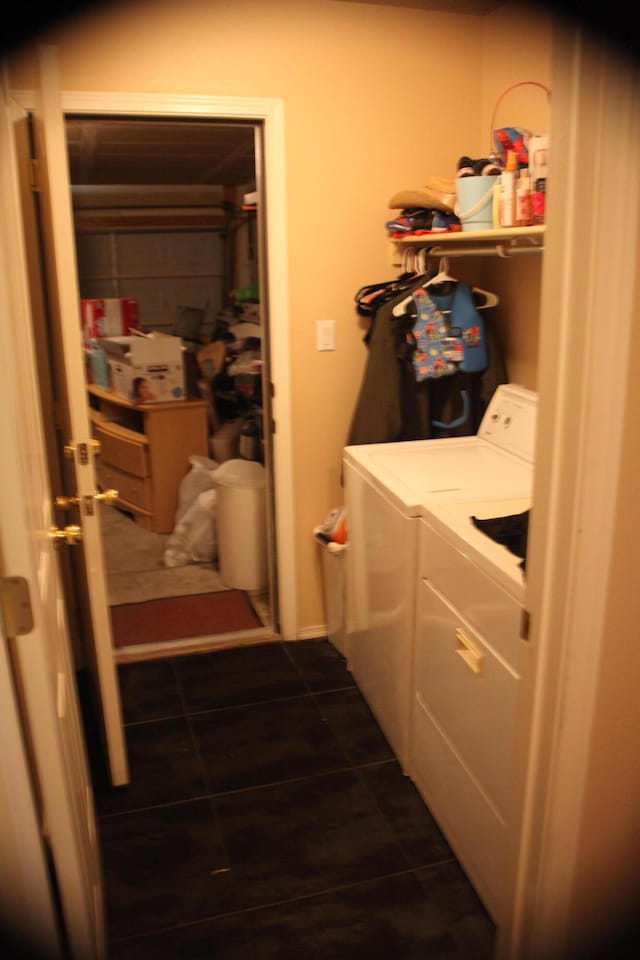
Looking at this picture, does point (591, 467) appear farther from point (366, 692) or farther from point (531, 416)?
point (366, 692)

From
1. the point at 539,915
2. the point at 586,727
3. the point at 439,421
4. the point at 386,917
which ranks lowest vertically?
the point at 386,917

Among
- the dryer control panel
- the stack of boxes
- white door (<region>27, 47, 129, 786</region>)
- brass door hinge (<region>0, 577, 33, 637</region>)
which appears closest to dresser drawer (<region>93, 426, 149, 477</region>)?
the stack of boxes

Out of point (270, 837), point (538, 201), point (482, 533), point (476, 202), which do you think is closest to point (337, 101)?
point (476, 202)

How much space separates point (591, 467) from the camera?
1051mm

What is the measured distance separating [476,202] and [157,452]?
243 centimetres

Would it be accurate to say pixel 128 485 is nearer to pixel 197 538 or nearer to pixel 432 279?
pixel 197 538

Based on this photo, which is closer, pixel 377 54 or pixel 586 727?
pixel 586 727

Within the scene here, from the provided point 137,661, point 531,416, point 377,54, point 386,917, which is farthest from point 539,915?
point 377,54

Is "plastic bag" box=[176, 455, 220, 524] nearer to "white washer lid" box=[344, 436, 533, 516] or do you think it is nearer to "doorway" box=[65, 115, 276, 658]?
"doorway" box=[65, 115, 276, 658]

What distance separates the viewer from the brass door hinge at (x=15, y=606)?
3.36ft

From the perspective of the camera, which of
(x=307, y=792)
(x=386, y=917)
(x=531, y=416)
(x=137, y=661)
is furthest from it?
(x=137, y=661)

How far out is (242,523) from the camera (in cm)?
348

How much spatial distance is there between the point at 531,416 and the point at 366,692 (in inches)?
43.8

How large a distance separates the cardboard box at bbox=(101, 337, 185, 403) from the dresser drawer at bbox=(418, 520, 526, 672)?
8.54 feet
